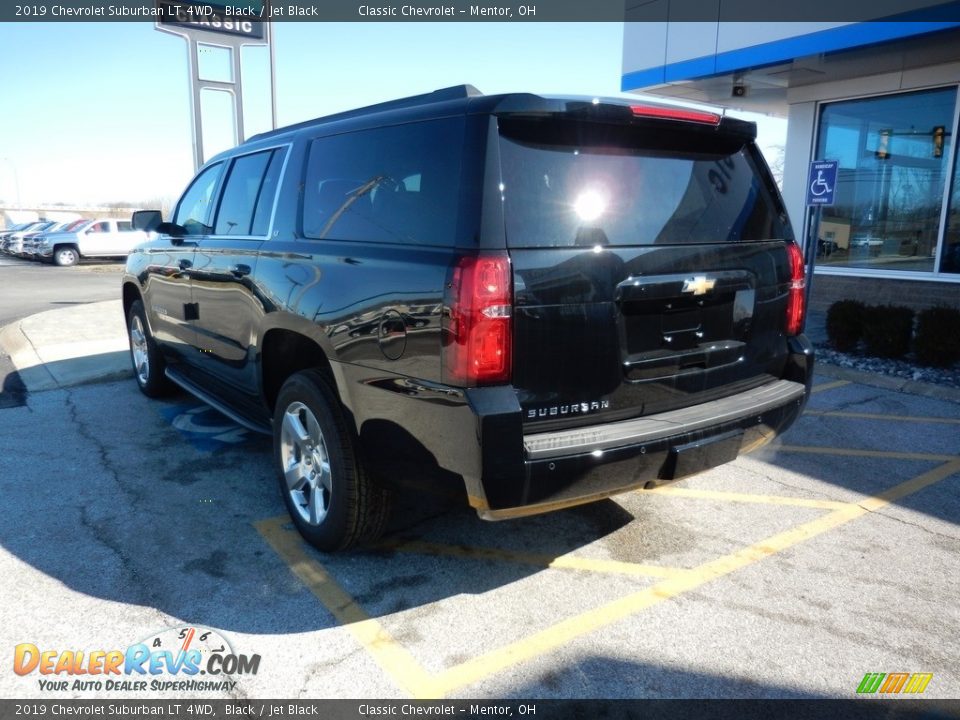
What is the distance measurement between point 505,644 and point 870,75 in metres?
11.6

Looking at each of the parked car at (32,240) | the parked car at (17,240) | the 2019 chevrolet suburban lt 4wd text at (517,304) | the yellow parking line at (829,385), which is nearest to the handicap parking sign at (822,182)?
the yellow parking line at (829,385)

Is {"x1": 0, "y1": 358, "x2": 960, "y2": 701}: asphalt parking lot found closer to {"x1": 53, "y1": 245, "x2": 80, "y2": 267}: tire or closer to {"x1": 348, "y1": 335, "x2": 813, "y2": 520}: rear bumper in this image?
{"x1": 348, "y1": 335, "x2": 813, "y2": 520}: rear bumper

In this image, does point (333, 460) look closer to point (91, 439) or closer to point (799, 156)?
point (91, 439)

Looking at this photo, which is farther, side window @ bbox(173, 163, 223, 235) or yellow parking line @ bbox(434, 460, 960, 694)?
side window @ bbox(173, 163, 223, 235)

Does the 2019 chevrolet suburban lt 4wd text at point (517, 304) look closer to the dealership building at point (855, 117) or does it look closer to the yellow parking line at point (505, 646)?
the yellow parking line at point (505, 646)

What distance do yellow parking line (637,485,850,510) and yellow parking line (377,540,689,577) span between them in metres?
0.76

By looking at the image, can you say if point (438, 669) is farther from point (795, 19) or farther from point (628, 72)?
point (628, 72)

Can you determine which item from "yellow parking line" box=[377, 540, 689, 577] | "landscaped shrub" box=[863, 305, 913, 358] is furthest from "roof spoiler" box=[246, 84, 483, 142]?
"landscaped shrub" box=[863, 305, 913, 358]

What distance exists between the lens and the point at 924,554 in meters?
3.48

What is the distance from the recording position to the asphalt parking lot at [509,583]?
258 centimetres

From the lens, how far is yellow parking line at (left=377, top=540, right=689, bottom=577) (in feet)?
10.8

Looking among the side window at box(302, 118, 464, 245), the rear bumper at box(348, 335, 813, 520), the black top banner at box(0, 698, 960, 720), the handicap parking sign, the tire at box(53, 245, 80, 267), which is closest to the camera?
the black top banner at box(0, 698, 960, 720)

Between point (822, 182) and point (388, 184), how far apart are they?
674 centimetres

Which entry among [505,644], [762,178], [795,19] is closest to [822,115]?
[795,19]
